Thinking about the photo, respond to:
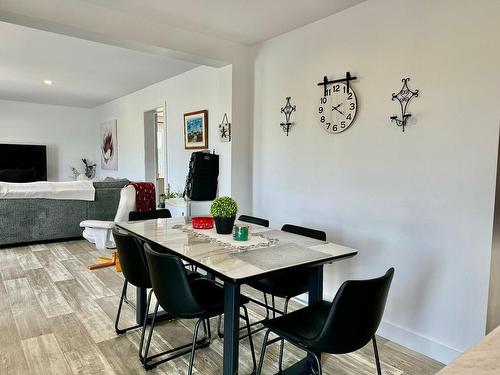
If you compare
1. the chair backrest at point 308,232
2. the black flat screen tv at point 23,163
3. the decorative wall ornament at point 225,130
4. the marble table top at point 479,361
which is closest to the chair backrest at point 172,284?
the chair backrest at point 308,232

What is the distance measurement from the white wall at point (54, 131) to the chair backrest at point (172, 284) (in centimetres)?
750

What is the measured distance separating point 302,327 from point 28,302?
2.60 meters

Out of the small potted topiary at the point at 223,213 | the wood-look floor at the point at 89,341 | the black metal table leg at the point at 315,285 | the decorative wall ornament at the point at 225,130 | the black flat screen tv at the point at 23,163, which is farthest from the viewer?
the black flat screen tv at the point at 23,163

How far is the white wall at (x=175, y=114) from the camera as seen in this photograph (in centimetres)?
380

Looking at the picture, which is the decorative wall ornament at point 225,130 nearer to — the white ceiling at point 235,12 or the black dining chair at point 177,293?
the white ceiling at point 235,12

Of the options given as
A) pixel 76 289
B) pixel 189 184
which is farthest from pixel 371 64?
pixel 76 289

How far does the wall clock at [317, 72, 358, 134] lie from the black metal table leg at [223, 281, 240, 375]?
1707 mm

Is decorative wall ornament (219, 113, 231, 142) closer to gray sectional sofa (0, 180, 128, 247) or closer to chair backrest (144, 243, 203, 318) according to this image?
chair backrest (144, 243, 203, 318)

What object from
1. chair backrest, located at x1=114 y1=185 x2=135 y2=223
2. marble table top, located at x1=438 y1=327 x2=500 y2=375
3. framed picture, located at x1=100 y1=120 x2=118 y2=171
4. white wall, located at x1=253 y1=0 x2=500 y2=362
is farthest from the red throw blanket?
marble table top, located at x1=438 y1=327 x2=500 y2=375

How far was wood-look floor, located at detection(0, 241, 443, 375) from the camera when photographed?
7.12 ft

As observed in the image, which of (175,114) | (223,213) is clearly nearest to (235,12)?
(223,213)

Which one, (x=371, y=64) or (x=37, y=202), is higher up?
(x=371, y=64)

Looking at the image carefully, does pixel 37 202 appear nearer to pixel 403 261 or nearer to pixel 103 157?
pixel 103 157

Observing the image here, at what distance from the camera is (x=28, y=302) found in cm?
307
